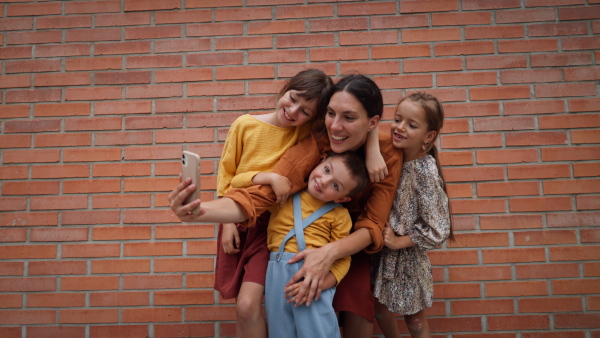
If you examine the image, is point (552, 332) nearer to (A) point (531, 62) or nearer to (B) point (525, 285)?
(B) point (525, 285)

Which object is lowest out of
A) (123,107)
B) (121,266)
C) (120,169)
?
(121,266)

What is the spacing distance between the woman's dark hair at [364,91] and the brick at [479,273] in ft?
4.07

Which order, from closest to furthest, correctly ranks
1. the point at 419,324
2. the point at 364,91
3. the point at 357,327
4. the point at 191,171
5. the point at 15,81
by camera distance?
1. the point at 191,171
2. the point at 364,91
3. the point at 357,327
4. the point at 419,324
5. the point at 15,81

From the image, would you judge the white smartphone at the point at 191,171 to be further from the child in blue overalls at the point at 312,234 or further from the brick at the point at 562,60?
the brick at the point at 562,60

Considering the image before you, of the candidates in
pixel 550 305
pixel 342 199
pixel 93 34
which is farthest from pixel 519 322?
pixel 93 34

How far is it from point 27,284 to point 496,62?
3356mm

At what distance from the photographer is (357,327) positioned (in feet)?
7.20

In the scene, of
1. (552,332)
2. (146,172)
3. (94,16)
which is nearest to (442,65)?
(552,332)

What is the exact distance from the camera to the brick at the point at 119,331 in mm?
2725

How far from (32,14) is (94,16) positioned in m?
0.43

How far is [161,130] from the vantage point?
2.81 m

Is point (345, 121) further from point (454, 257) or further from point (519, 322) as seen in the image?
point (519, 322)

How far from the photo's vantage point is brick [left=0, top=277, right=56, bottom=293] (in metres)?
2.76

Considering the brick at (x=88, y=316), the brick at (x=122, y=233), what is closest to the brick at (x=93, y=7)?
the brick at (x=122, y=233)
